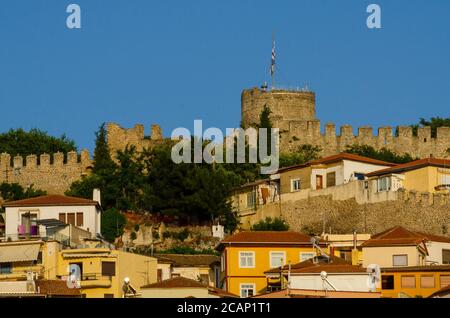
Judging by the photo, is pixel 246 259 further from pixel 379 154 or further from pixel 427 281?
pixel 379 154

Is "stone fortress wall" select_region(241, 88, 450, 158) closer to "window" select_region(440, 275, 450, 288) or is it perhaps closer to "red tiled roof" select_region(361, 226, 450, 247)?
"red tiled roof" select_region(361, 226, 450, 247)

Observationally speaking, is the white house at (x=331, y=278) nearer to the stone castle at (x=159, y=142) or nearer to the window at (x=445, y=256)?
the window at (x=445, y=256)

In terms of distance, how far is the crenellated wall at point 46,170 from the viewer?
277 ft

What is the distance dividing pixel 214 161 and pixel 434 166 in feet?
32.7

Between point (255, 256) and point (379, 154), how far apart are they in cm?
2695

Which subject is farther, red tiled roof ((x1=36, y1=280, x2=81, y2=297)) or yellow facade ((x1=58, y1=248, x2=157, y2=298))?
yellow facade ((x1=58, y1=248, x2=157, y2=298))

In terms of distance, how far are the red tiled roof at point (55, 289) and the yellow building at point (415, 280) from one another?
337 inches

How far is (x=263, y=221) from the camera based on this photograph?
72.8m

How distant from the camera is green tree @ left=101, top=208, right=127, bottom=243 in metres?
69.6

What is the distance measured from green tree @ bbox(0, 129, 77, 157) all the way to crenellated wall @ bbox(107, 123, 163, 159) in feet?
16.9

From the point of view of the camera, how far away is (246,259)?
57844 mm

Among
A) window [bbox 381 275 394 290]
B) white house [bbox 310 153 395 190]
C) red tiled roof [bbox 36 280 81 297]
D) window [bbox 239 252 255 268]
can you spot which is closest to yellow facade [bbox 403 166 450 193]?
white house [bbox 310 153 395 190]

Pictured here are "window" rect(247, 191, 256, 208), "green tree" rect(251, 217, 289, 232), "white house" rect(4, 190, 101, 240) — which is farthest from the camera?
"window" rect(247, 191, 256, 208)
